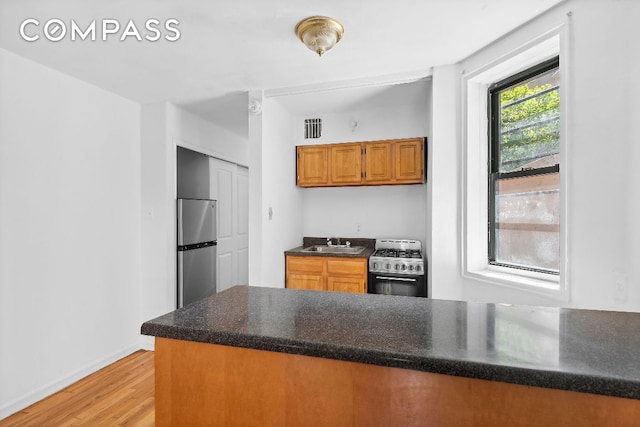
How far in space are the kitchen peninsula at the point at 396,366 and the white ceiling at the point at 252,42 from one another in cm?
172

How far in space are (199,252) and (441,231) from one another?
2.76 m

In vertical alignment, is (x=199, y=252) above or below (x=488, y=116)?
below

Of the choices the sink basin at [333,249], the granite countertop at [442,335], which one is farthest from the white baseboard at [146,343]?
the granite countertop at [442,335]

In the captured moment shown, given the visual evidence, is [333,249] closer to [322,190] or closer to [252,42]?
[322,190]

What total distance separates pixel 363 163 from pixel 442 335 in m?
2.88

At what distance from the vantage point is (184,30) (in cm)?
205

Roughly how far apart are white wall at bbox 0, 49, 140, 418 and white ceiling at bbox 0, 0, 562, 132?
0.26 metres

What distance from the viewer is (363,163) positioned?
142 inches

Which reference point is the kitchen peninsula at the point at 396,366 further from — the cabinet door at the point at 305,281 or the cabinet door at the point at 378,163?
the cabinet door at the point at 378,163

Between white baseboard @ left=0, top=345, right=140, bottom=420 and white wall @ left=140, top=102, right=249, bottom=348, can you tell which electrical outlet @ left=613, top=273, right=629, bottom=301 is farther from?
white baseboard @ left=0, top=345, right=140, bottom=420

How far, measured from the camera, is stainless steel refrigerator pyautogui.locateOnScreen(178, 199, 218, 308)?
3.52 m

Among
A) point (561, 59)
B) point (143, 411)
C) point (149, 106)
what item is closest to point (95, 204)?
point (149, 106)

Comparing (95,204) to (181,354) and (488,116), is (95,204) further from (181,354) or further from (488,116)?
(488,116)

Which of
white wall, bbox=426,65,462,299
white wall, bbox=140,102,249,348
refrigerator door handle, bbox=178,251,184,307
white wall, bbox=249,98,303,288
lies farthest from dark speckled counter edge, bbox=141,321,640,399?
refrigerator door handle, bbox=178,251,184,307
